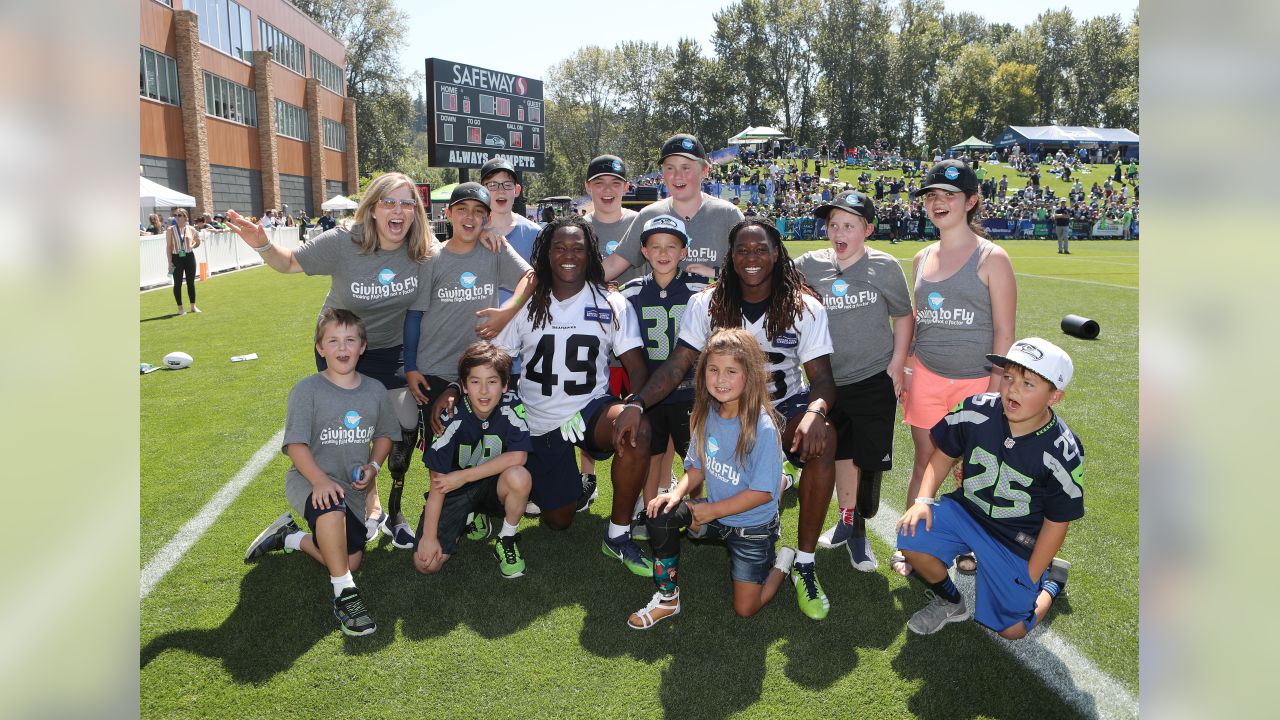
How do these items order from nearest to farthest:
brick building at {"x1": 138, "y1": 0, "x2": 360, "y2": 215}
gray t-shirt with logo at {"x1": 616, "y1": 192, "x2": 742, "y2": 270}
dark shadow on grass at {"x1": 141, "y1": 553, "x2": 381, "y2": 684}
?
1. dark shadow on grass at {"x1": 141, "y1": 553, "x2": 381, "y2": 684}
2. gray t-shirt with logo at {"x1": 616, "y1": 192, "x2": 742, "y2": 270}
3. brick building at {"x1": 138, "y1": 0, "x2": 360, "y2": 215}

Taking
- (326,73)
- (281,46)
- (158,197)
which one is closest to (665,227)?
(158,197)

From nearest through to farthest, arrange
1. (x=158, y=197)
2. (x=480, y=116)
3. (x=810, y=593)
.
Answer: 1. (x=810, y=593)
2. (x=480, y=116)
3. (x=158, y=197)

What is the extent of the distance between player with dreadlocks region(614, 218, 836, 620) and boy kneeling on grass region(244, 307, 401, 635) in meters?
1.41

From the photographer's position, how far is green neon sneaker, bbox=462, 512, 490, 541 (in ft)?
16.4

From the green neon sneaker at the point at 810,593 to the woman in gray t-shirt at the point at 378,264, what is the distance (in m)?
2.31

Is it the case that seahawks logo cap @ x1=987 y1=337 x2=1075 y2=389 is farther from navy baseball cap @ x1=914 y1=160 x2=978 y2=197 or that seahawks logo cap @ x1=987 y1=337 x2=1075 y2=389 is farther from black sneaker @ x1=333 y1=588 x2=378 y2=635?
black sneaker @ x1=333 y1=588 x2=378 y2=635

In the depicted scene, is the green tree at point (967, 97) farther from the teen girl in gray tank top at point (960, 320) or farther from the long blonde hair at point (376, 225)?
the long blonde hair at point (376, 225)

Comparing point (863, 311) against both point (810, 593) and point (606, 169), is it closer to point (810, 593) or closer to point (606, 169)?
point (810, 593)

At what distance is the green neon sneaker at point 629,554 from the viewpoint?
448cm

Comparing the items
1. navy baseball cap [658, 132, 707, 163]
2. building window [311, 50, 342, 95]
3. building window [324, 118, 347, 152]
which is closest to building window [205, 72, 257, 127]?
building window [324, 118, 347, 152]

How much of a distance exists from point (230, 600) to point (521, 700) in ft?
5.91

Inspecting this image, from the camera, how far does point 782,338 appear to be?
4480 millimetres

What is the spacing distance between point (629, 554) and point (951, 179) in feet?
8.69
